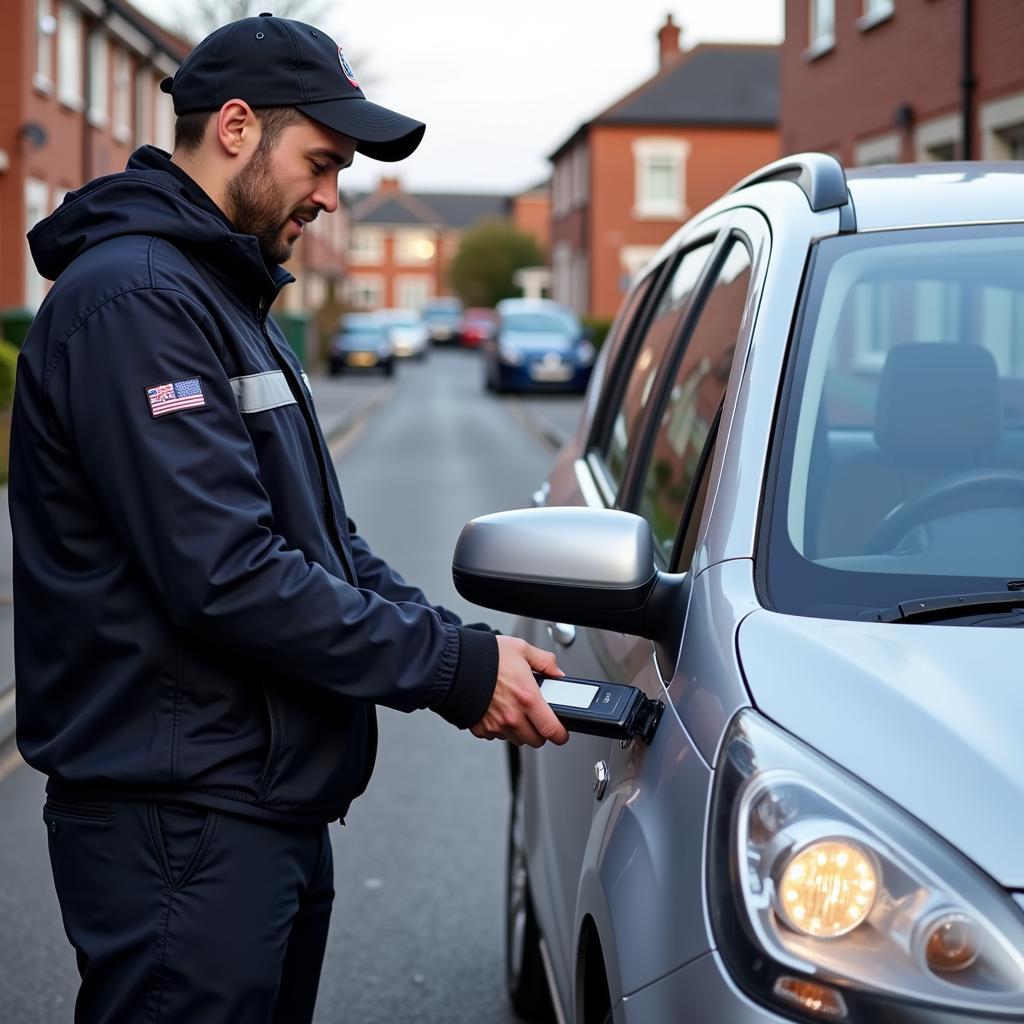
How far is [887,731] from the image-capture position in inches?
69.6

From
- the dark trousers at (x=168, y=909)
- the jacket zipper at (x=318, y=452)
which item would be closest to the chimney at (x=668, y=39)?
the jacket zipper at (x=318, y=452)

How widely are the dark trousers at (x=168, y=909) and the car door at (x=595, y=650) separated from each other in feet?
1.77

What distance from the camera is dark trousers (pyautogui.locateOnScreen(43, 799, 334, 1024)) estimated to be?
2.12 m

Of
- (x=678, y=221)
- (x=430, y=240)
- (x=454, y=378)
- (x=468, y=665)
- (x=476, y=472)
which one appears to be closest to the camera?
(x=468, y=665)

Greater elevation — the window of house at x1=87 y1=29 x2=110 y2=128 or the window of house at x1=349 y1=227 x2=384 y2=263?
the window of house at x1=349 y1=227 x2=384 y2=263

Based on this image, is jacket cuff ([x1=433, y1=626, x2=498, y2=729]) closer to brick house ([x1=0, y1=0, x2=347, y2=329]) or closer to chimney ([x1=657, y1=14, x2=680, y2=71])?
brick house ([x1=0, y1=0, x2=347, y2=329])

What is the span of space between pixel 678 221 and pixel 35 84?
25.8 metres

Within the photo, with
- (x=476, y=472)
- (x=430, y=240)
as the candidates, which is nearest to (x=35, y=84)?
(x=476, y=472)

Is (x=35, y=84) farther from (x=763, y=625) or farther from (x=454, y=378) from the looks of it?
(x=763, y=625)

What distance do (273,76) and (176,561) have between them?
70 cm

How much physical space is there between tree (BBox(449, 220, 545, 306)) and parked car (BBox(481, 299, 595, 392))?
6166cm

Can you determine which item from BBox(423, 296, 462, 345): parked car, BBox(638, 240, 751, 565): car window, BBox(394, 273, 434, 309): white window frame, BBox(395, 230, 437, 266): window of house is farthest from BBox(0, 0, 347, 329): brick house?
BBox(395, 230, 437, 266): window of house

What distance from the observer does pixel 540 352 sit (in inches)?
1233

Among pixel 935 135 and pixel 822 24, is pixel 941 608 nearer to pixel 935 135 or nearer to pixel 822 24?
pixel 935 135
